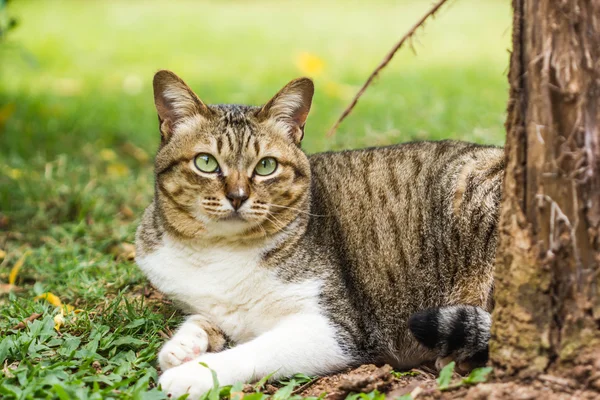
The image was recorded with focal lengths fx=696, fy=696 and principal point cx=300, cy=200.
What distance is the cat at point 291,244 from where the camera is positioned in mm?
3129

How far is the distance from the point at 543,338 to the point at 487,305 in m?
0.79

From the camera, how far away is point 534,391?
7.80 feet

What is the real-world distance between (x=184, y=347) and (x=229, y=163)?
2.76 feet

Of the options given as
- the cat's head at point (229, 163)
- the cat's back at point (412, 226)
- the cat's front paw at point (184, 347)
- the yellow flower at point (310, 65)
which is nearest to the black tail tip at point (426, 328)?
the cat's back at point (412, 226)

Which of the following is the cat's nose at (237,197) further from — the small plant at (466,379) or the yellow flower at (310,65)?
the yellow flower at (310,65)

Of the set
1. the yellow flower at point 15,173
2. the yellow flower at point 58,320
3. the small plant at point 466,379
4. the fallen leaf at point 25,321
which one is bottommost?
the fallen leaf at point 25,321

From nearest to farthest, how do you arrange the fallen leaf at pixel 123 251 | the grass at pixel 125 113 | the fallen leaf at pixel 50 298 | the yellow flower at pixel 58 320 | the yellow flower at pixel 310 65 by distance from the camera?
the grass at pixel 125 113
the yellow flower at pixel 58 320
the fallen leaf at pixel 50 298
the fallen leaf at pixel 123 251
the yellow flower at pixel 310 65

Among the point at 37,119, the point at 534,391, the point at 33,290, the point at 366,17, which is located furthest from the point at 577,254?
the point at 366,17

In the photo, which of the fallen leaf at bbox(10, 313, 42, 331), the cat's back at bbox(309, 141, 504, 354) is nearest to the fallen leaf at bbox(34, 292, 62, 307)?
the fallen leaf at bbox(10, 313, 42, 331)

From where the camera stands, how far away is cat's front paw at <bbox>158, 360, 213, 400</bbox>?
8.87 ft

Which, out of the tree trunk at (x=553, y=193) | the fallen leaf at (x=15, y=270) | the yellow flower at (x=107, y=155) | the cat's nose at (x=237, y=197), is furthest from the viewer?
the yellow flower at (x=107, y=155)

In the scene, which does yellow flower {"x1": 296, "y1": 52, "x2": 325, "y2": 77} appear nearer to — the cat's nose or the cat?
the cat

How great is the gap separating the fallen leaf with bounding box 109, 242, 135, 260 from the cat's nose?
5.06 feet

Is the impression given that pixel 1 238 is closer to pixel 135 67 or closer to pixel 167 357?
pixel 167 357
